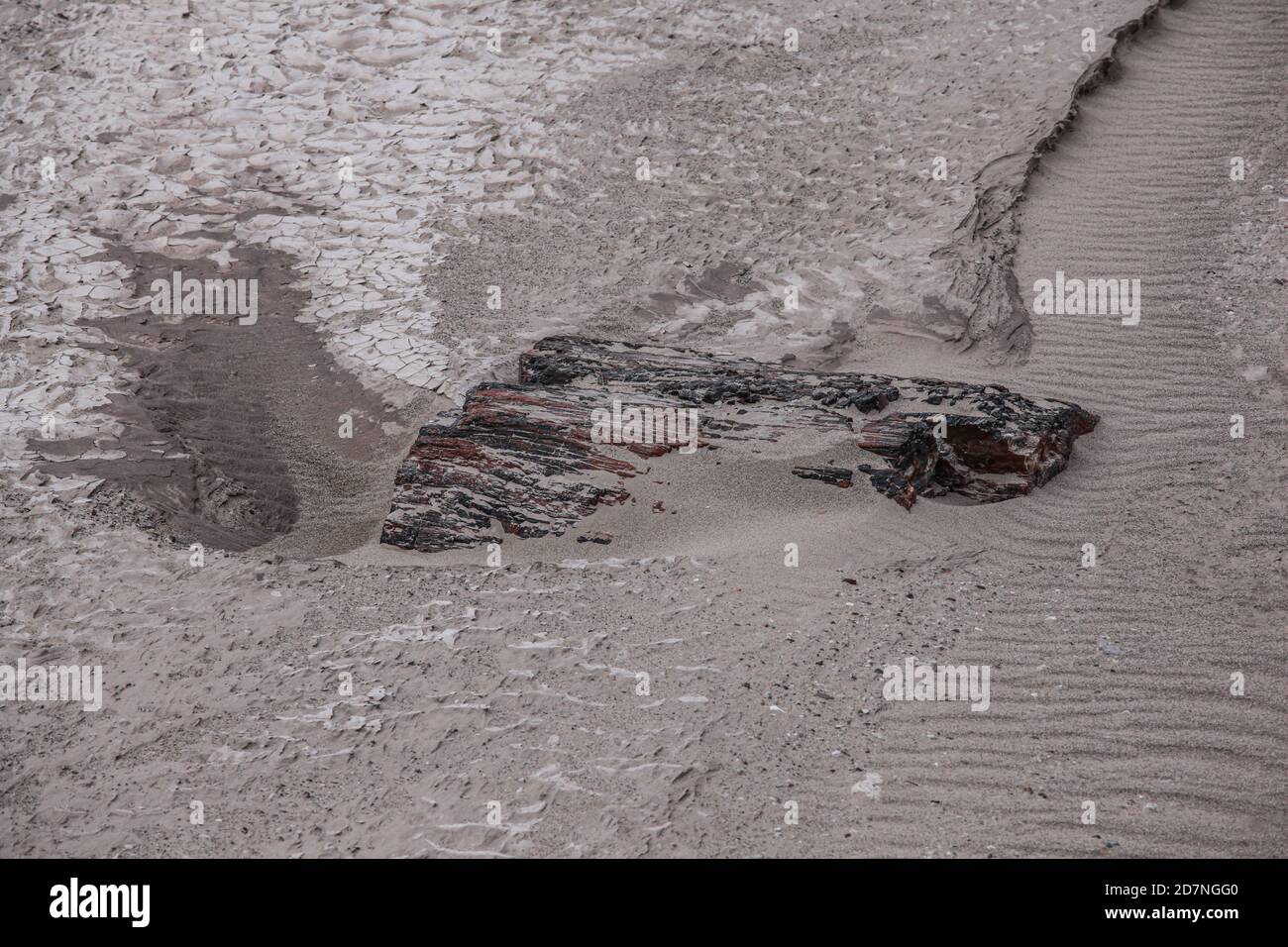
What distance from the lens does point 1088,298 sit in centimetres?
657

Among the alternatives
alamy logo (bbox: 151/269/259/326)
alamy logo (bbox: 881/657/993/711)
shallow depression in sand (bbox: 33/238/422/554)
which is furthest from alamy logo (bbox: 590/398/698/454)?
alamy logo (bbox: 151/269/259/326)

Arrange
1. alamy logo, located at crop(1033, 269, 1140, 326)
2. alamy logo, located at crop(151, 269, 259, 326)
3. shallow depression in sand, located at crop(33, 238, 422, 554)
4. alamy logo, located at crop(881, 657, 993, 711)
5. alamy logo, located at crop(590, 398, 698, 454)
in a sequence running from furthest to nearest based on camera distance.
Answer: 1. alamy logo, located at crop(151, 269, 259, 326)
2. alamy logo, located at crop(1033, 269, 1140, 326)
3. shallow depression in sand, located at crop(33, 238, 422, 554)
4. alamy logo, located at crop(590, 398, 698, 454)
5. alamy logo, located at crop(881, 657, 993, 711)

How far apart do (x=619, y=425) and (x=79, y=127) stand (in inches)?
258

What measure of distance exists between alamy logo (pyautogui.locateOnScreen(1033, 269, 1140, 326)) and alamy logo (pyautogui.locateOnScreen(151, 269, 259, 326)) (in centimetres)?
544

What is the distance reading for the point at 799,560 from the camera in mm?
4844

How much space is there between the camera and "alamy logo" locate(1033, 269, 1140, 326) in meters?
6.43

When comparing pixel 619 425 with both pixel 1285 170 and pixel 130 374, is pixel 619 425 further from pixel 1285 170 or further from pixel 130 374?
pixel 1285 170

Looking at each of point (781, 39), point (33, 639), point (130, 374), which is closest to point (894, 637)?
point (33, 639)

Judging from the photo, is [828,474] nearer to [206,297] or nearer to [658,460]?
[658,460]

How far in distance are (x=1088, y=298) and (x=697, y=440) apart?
9.81 ft

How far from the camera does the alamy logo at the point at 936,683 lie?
162 inches

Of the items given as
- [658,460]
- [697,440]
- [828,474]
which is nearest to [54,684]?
[658,460]

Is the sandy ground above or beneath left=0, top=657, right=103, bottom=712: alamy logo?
above

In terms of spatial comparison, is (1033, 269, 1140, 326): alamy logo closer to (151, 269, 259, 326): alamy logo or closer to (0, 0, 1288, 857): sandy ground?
(0, 0, 1288, 857): sandy ground
